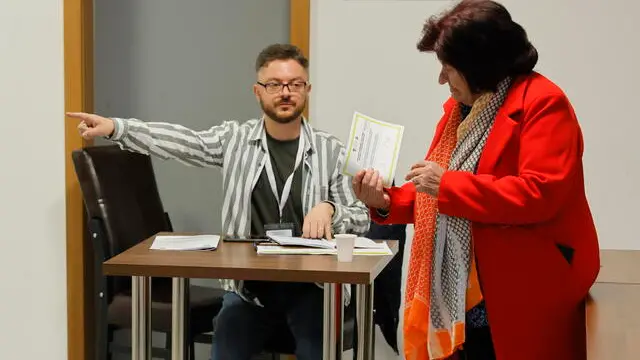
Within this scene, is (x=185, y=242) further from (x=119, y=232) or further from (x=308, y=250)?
(x=119, y=232)

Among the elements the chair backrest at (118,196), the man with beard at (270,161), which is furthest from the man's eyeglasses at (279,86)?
the chair backrest at (118,196)

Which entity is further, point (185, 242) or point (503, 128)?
point (185, 242)

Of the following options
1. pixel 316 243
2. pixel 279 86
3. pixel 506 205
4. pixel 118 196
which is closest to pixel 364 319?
pixel 316 243

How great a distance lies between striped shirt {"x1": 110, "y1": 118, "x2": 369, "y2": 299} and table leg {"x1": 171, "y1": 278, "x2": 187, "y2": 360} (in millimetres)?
509

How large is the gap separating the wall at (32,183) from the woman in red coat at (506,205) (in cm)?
200

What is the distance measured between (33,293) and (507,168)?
2.40 meters

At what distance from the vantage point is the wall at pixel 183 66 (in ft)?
12.1

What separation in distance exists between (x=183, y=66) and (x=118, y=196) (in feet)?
2.84

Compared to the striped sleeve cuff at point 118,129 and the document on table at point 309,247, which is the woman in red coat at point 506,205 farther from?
the striped sleeve cuff at point 118,129

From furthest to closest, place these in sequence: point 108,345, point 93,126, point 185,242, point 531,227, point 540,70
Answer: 1. point 540,70
2. point 108,345
3. point 93,126
4. point 185,242
5. point 531,227

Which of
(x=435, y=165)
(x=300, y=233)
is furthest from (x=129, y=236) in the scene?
(x=435, y=165)

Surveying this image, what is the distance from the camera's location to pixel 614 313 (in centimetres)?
166

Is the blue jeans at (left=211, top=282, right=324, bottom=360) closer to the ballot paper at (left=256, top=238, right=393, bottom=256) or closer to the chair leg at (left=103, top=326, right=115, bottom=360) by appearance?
the ballot paper at (left=256, top=238, right=393, bottom=256)

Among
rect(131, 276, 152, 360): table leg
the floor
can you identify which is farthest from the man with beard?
the floor
